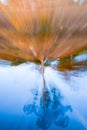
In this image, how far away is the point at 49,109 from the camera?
579mm

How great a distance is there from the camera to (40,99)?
23.5 inches

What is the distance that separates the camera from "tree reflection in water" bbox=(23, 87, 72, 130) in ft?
1.80

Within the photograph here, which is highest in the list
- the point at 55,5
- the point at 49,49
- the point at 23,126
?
the point at 55,5

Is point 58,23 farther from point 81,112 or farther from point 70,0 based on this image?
point 81,112

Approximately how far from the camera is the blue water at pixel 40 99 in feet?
1.80

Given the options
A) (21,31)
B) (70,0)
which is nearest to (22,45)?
(21,31)

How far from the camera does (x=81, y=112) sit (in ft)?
1.83

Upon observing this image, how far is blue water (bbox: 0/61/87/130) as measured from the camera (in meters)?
0.55

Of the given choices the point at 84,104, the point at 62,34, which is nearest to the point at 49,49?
the point at 62,34

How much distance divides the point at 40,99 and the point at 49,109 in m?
0.04

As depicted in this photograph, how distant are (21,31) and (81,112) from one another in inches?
9.6

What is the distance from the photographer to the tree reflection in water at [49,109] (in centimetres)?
55

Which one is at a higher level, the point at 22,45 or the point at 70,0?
the point at 70,0

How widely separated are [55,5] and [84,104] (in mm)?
250
